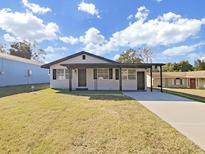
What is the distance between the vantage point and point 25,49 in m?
57.2

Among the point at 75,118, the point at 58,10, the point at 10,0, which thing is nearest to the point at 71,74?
the point at 58,10

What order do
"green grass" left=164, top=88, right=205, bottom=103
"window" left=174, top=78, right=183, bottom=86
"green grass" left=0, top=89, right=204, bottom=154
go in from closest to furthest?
"green grass" left=0, top=89, right=204, bottom=154, "green grass" left=164, top=88, right=205, bottom=103, "window" left=174, top=78, right=183, bottom=86

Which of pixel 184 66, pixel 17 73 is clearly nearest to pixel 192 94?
pixel 17 73

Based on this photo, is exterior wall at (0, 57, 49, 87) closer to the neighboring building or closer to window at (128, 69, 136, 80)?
the neighboring building

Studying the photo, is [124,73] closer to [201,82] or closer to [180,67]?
[201,82]

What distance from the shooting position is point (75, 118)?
734cm

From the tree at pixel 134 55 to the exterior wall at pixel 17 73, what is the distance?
956 inches

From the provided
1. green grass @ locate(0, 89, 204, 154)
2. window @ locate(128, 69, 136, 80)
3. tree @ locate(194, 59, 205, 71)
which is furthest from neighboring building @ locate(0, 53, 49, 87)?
tree @ locate(194, 59, 205, 71)

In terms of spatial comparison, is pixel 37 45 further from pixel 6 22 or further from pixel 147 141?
pixel 147 141

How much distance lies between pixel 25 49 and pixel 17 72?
29606 mm

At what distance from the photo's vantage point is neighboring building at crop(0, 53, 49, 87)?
2633 centimetres

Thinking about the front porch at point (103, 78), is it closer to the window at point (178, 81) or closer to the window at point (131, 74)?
the window at point (131, 74)

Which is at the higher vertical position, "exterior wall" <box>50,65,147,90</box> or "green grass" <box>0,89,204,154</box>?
"exterior wall" <box>50,65,147,90</box>

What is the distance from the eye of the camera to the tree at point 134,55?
180 ft
